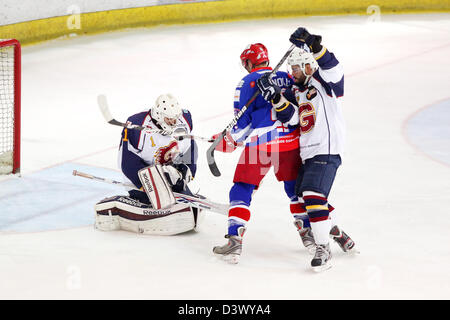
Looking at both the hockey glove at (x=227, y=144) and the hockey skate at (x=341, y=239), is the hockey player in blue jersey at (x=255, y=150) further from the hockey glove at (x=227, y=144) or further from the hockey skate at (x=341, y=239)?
the hockey skate at (x=341, y=239)

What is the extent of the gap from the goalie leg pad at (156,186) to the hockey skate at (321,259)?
2.90ft

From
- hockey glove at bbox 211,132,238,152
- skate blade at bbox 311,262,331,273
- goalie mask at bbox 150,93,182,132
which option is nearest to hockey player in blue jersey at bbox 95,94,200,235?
goalie mask at bbox 150,93,182,132

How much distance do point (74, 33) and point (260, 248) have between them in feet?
20.4

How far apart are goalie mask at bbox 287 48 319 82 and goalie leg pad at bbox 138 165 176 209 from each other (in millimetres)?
950

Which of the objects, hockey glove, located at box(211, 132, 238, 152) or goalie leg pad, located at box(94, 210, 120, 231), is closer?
hockey glove, located at box(211, 132, 238, 152)

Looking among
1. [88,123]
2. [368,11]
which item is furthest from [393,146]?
[368,11]

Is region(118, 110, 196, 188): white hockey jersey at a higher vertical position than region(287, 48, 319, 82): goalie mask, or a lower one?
lower

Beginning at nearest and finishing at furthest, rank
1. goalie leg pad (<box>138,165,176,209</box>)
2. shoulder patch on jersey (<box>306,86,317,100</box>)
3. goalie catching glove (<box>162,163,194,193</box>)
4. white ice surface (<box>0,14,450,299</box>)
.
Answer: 1. white ice surface (<box>0,14,450,299</box>)
2. shoulder patch on jersey (<box>306,86,317,100</box>)
3. goalie leg pad (<box>138,165,176,209</box>)
4. goalie catching glove (<box>162,163,194,193</box>)

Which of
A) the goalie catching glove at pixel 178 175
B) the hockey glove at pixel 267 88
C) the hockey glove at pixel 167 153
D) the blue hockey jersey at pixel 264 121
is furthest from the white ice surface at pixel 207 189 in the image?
the hockey glove at pixel 267 88

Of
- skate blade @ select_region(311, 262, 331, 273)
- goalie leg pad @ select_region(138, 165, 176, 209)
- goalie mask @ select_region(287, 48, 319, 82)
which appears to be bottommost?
skate blade @ select_region(311, 262, 331, 273)

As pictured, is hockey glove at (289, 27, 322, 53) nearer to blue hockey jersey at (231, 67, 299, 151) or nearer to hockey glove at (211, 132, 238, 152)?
blue hockey jersey at (231, 67, 299, 151)

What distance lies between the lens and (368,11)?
1177cm

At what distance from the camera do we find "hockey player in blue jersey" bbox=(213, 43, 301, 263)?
4035mm

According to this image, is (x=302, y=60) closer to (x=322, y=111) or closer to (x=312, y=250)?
(x=322, y=111)
